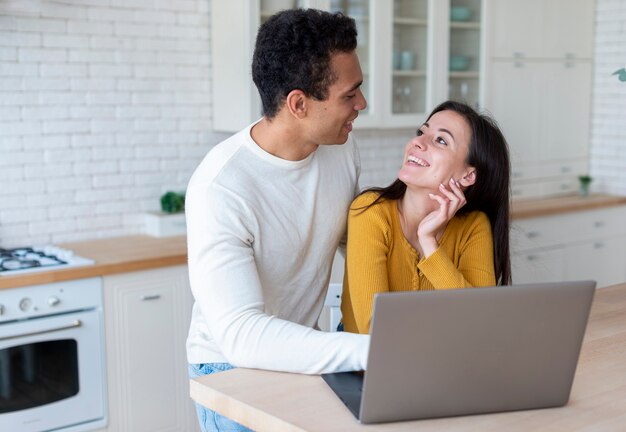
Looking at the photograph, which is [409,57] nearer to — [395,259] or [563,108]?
[563,108]

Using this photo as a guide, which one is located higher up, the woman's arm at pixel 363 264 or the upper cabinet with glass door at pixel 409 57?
the upper cabinet with glass door at pixel 409 57

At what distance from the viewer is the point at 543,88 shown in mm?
5539

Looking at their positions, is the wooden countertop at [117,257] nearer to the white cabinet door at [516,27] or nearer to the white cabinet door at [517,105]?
the white cabinet door at [517,105]

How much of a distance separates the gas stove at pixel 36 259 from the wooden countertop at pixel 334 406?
5.67 feet

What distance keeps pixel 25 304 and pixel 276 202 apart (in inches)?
59.9

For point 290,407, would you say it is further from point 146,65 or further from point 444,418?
point 146,65

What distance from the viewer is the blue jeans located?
2170mm

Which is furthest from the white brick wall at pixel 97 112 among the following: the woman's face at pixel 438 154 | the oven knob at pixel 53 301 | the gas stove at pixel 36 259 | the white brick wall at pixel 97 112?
the woman's face at pixel 438 154

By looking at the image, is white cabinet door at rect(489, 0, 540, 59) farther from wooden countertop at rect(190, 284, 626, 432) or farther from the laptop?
the laptop

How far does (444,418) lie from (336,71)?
93cm

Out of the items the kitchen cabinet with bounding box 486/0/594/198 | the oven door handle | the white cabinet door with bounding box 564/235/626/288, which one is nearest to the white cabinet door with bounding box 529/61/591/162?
the kitchen cabinet with bounding box 486/0/594/198

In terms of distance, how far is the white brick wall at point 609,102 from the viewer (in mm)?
5711

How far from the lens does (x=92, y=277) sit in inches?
139

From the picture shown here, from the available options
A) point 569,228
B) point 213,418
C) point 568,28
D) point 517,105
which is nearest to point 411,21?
point 517,105
